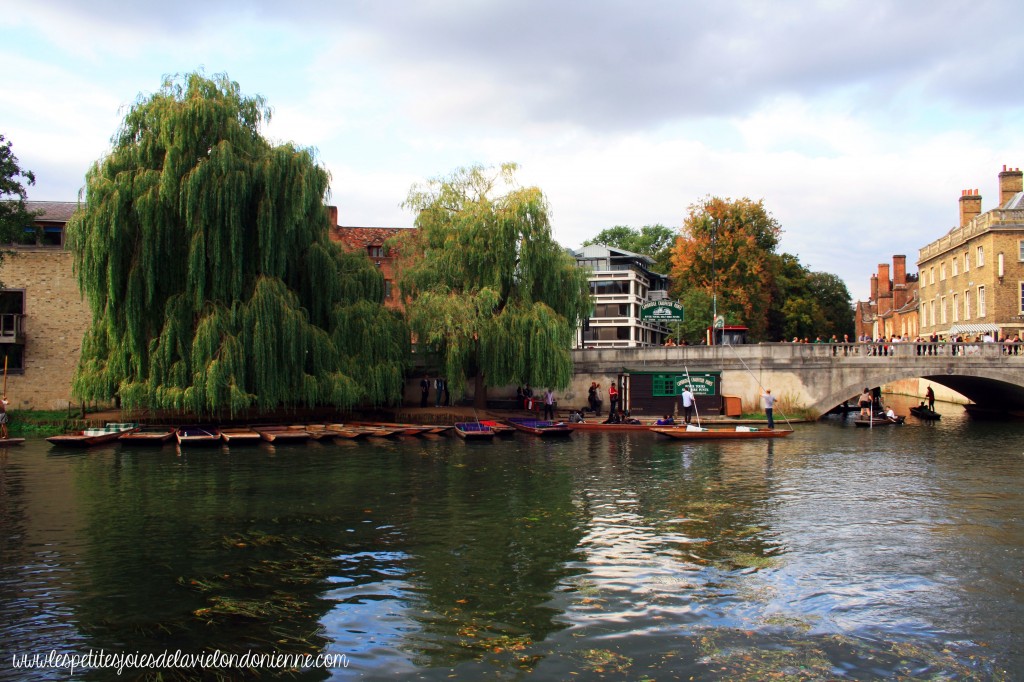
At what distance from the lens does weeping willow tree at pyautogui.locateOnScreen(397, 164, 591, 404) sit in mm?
33906

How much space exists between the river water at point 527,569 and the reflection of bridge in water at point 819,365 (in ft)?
51.7

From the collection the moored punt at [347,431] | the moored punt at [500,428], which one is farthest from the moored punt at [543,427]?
the moored punt at [347,431]

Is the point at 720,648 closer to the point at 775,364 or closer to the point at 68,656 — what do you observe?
the point at 68,656

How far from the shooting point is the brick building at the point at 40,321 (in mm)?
37375

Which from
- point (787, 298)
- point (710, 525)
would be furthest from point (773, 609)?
point (787, 298)

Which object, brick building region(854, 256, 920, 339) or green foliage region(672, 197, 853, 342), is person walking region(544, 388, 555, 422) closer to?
green foliage region(672, 197, 853, 342)

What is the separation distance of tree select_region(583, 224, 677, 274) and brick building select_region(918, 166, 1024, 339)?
3370cm

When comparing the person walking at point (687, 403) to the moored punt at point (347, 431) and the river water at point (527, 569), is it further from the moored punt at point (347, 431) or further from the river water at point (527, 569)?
the moored punt at point (347, 431)

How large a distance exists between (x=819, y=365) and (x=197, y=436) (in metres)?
28.3

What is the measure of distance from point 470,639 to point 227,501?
10.3 meters

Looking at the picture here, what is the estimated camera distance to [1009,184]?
163ft

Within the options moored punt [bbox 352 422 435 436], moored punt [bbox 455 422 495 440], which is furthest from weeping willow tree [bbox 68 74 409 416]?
moored punt [bbox 455 422 495 440]

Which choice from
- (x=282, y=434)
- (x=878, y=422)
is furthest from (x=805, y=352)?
(x=282, y=434)

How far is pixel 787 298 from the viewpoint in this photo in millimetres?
64375
